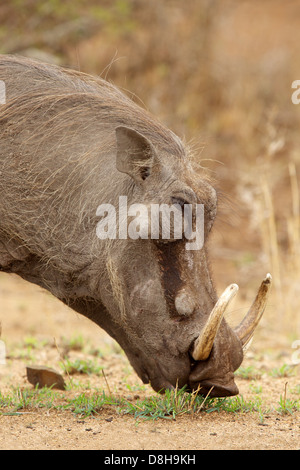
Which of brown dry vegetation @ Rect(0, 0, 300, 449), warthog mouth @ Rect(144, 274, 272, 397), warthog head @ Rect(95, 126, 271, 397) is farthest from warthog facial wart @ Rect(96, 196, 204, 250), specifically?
brown dry vegetation @ Rect(0, 0, 300, 449)

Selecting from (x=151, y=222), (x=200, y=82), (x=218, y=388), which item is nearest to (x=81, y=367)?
(x=218, y=388)

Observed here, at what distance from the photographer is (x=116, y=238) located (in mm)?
3152

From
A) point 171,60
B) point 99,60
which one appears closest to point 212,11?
point 171,60

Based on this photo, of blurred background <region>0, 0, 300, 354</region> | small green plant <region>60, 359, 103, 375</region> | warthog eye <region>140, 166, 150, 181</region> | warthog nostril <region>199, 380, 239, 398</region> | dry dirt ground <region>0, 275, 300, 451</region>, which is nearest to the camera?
dry dirt ground <region>0, 275, 300, 451</region>

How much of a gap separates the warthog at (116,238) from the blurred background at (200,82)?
Result: 3634mm

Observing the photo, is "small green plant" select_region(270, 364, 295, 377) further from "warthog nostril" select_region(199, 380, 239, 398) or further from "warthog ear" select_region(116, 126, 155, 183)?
"warthog ear" select_region(116, 126, 155, 183)

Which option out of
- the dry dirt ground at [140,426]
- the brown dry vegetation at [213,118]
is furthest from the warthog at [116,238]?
the brown dry vegetation at [213,118]

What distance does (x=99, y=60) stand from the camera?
423 inches

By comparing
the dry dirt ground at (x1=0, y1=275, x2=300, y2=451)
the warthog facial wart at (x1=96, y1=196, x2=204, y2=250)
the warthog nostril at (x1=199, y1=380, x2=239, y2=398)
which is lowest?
the dry dirt ground at (x1=0, y1=275, x2=300, y2=451)

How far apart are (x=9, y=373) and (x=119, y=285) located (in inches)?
59.6

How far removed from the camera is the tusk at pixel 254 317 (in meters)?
3.21

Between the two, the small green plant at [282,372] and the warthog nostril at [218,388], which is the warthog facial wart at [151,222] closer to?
the warthog nostril at [218,388]

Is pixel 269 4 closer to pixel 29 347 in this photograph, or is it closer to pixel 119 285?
pixel 29 347

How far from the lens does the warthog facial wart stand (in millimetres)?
3039
